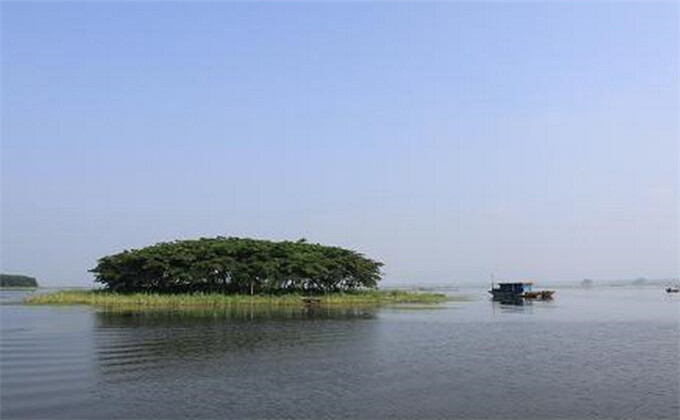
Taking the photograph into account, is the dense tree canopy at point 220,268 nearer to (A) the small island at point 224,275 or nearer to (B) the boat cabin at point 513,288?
(A) the small island at point 224,275

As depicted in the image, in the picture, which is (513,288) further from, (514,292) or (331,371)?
(331,371)

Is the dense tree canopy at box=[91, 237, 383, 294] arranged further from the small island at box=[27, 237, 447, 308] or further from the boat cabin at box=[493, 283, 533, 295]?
the boat cabin at box=[493, 283, 533, 295]

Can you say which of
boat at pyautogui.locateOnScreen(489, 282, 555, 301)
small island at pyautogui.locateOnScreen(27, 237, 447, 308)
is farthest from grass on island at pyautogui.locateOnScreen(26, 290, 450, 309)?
boat at pyautogui.locateOnScreen(489, 282, 555, 301)

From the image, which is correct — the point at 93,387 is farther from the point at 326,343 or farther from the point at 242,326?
the point at 242,326

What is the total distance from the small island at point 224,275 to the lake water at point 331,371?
2693cm

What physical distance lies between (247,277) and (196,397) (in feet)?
177

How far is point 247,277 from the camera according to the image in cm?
7419

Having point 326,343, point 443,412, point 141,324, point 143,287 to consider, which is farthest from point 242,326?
point 143,287

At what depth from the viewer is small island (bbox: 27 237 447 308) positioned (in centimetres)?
7267

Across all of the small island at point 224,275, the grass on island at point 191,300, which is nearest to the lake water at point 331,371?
the grass on island at point 191,300

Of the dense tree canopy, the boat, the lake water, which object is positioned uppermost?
the dense tree canopy

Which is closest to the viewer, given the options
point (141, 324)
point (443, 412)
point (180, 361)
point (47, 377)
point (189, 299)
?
point (443, 412)

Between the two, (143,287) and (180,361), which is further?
(143,287)

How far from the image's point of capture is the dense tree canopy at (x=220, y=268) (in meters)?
73.7
